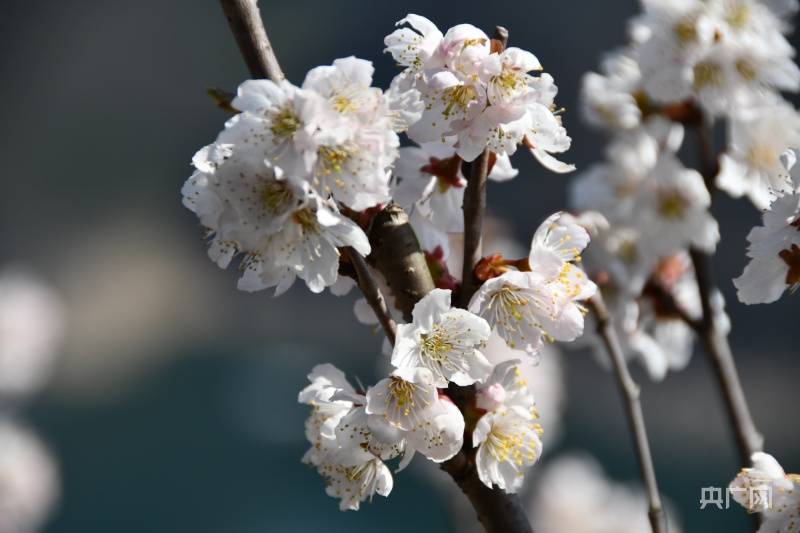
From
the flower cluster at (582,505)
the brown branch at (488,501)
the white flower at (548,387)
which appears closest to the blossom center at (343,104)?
the brown branch at (488,501)

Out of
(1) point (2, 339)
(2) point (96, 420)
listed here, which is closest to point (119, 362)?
(2) point (96, 420)

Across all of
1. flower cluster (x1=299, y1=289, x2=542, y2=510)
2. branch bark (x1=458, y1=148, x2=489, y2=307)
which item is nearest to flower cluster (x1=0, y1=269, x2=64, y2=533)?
flower cluster (x1=299, y1=289, x2=542, y2=510)

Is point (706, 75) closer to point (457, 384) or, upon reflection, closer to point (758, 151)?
point (758, 151)

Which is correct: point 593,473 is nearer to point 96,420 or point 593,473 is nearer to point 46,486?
point 46,486

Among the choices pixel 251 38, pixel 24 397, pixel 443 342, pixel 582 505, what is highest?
pixel 251 38

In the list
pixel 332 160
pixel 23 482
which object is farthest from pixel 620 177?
pixel 23 482

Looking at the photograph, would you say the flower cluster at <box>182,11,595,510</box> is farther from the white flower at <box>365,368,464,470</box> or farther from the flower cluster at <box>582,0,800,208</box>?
the flower cluster at <box>582,0,800,208</box>
